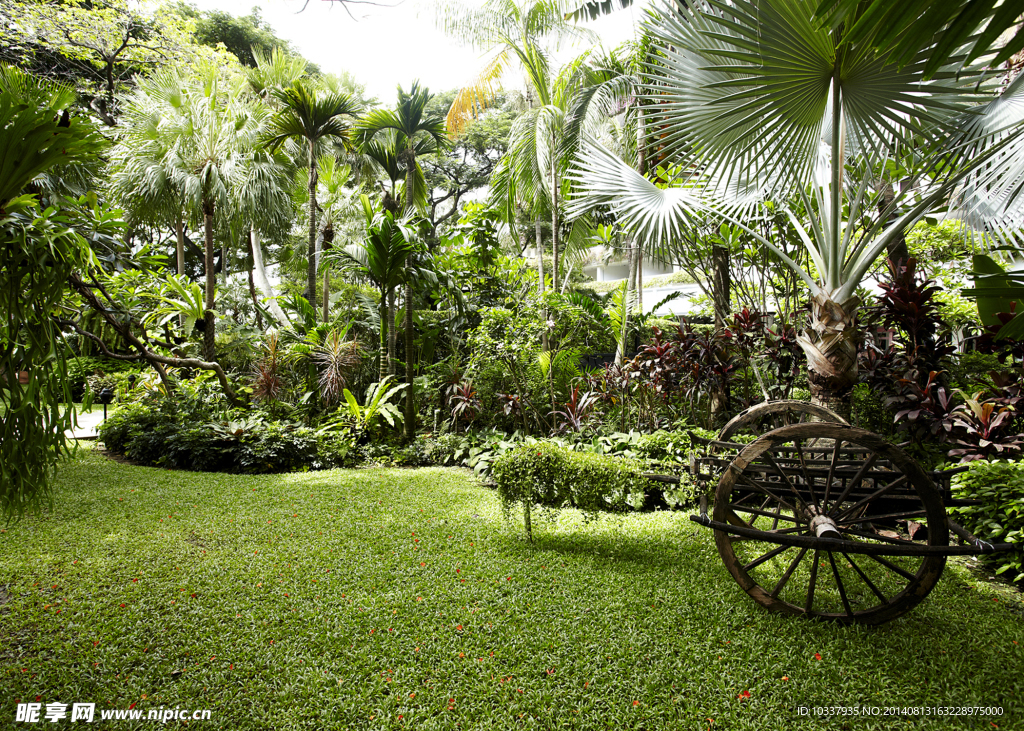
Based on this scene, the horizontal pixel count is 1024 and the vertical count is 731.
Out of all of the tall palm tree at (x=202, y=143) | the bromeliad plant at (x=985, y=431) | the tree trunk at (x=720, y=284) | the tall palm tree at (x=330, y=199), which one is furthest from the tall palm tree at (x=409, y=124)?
the bromeliad plant at (x=985, y=431)

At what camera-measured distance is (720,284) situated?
6.55 meters

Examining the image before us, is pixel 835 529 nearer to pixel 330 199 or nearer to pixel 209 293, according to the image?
pixel 209 293

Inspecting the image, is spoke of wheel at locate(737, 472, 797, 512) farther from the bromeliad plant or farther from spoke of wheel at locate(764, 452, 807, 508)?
the bromeliad plant

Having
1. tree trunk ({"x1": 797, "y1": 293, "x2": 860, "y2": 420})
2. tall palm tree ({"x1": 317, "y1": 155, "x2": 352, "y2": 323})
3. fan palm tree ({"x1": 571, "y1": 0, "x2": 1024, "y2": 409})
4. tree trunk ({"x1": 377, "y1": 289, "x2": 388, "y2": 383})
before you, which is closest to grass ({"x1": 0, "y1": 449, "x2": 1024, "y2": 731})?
tree trunk ({"x1": 797, "y1": 293, "x2": 860, "y2": 420})

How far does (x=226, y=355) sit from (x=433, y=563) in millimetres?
8968

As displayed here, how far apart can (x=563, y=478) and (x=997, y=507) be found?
267cm

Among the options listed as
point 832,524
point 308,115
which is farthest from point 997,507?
point 308,115

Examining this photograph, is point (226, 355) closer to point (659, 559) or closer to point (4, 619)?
point (4, 619)

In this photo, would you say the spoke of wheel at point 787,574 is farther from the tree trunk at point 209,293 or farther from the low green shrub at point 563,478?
the tree trunk at point 209,293

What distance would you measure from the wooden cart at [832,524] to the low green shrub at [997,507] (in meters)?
0.14

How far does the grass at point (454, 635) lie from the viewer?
2.17 meters

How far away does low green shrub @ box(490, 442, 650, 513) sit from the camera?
3.57 m

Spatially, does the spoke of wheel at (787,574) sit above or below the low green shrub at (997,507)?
below

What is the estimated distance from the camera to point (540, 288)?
9.23 meters
